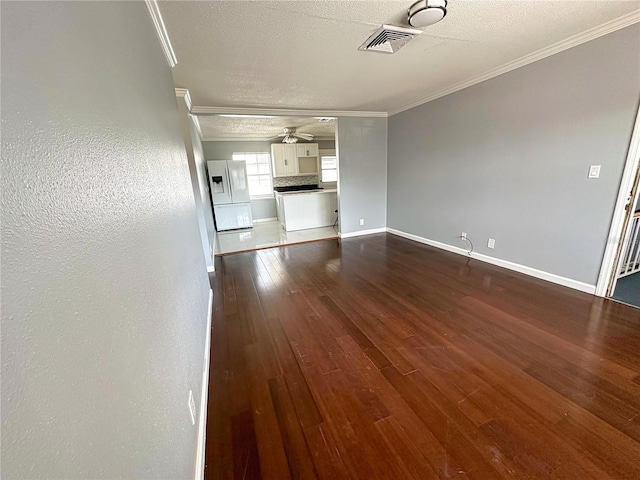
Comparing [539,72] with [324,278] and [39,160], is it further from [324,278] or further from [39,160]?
[39,160]

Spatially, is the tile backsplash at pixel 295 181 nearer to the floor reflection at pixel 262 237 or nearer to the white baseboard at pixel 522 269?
the floor reflection at pixel 262 237

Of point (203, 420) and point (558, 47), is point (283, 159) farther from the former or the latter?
point (203, 420)

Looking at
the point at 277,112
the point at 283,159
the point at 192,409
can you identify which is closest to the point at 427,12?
the point at 192,409

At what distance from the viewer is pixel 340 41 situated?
2328 millimetres

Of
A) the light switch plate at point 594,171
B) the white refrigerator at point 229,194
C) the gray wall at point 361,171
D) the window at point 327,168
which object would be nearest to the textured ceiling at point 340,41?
the light switch plate at point 594,171

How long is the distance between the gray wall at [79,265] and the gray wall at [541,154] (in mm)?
3623

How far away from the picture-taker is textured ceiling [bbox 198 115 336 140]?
5.13 metres

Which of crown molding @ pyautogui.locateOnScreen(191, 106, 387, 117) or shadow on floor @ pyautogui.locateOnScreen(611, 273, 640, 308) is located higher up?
crown molding @ pyautogui.locateOnScreen(191, 106, 387, 117)

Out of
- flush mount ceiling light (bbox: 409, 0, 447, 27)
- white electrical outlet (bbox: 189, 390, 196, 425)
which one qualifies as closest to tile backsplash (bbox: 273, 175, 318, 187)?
flush mount ceiling light (bbox: 409, 0, 447, 27)

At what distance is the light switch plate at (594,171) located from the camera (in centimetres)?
255

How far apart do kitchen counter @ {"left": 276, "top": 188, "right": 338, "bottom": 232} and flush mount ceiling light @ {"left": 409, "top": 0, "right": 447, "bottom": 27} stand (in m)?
4.35

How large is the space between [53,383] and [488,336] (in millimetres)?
2553

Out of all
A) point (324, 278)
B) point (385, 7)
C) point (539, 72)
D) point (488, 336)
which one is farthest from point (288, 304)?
point (539, 72)

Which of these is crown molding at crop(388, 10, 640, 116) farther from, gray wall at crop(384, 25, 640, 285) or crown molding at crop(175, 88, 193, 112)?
crown molding at crop(175, 88, 193, 112)
